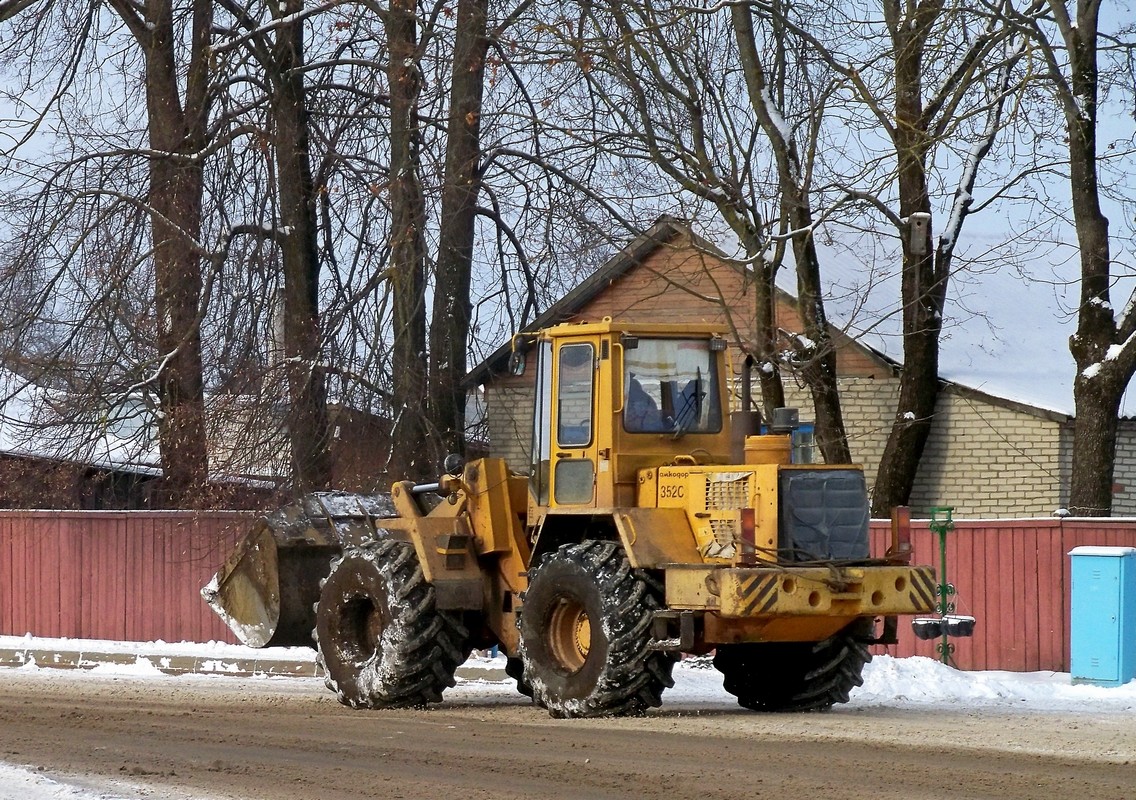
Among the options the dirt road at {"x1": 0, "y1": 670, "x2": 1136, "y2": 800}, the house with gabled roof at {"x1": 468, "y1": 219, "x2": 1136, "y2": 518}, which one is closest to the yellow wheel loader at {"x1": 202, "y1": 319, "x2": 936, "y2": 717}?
the dirt road at {"x1": 0, "y1": 670, "x2": 1136, "y2": 800}

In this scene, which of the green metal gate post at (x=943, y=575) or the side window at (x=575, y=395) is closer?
the side window at (x=575, y=395)

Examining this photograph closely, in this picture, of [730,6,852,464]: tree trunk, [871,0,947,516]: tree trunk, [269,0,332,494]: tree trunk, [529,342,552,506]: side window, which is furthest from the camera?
[269,0,332,494]: tree trunk

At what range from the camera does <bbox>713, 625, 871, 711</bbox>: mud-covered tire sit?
12.7 metres

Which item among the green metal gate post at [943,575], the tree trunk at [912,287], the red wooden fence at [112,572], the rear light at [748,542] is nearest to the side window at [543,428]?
the rear light at [748,542]

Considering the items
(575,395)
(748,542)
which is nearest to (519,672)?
(575,395)

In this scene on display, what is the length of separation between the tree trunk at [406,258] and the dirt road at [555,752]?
6313mm

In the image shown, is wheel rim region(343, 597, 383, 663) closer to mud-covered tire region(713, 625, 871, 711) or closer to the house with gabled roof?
mud-covered tire region(713, 625, 871, 711)

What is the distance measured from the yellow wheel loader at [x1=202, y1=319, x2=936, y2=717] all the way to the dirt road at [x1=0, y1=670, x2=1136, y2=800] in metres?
0.41

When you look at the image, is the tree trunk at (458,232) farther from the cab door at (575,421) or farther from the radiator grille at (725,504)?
the radiator grille at (725,504)

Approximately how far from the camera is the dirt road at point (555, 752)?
334 inches

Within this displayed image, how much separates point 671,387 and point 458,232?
25.9 ft

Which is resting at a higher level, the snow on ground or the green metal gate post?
the green metal gate post

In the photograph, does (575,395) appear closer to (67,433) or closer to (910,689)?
(910,689)

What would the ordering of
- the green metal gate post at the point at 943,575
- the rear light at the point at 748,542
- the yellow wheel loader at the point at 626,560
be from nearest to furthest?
the rear light at the point at 748,542, the yellow wheel loader at the point at 626,560, the green metal gate post at the point at 943,575
